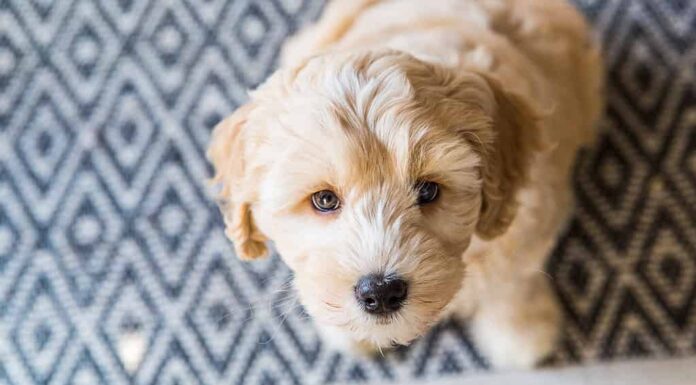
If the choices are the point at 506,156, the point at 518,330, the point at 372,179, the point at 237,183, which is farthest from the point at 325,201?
the point at 518,330

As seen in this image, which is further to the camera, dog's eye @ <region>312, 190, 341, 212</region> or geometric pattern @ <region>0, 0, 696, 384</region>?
geometric pattern @ <region>0, 0, 696, 384</region>

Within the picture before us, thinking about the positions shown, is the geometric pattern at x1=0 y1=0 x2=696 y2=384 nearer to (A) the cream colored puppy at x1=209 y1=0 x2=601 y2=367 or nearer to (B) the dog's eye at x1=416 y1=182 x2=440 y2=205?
(A) the cream colored puppy at x1=209 y1=0 x2=601 y2=367

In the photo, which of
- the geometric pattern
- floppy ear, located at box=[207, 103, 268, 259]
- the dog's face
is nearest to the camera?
the dog's face

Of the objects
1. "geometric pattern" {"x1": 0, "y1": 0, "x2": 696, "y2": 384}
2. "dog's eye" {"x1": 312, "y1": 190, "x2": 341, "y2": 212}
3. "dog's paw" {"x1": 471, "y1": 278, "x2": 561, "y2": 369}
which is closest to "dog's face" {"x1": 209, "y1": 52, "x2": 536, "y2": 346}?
"dog's eye" {"x1": 312, "y1": 190, "x2": 341, "y2": 212}

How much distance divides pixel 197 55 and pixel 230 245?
0.55m

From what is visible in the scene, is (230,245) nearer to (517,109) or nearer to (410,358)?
(410,358)

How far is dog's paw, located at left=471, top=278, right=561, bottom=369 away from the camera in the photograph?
1.73 metres

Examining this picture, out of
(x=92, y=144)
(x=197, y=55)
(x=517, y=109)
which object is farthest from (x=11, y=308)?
(x=517, y=109)

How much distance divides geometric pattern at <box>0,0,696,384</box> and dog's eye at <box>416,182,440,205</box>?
2.24 feet

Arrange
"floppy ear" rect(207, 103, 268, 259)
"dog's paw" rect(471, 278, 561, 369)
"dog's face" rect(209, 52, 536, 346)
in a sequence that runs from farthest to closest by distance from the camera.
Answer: "dog's paw" rect(471, 278, 561, 369) < "floppy ear" rect(207, 103, 268, 259) < "dog's face" rect(209, 52, 536, 346)

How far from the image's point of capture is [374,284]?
1.14 m

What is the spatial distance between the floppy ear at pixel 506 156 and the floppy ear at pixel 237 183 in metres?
0.40

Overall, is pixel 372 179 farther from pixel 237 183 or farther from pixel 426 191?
pixel 237 183

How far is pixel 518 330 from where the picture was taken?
1.74 m
